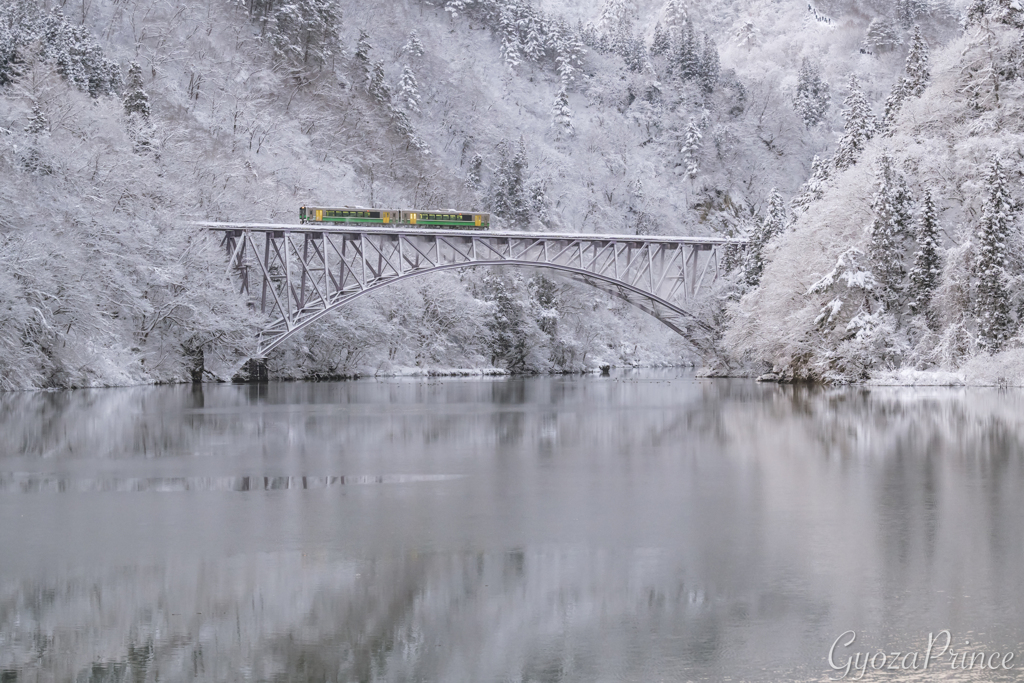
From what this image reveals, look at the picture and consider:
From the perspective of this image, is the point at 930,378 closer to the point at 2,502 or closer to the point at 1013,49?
the point at 1013,49

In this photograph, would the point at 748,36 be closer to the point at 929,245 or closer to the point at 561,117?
the point at 561,117

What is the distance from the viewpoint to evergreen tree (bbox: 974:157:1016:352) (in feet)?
137

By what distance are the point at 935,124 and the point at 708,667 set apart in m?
47.3

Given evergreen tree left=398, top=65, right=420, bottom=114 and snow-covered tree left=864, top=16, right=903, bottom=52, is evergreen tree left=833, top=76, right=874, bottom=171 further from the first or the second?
snow-covered tree left=864, top=16, right=903, bottom=52

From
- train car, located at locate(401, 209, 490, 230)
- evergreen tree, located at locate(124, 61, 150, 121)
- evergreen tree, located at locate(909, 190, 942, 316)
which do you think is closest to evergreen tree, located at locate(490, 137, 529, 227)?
train car, located at locate(401, 209, 490, 230)

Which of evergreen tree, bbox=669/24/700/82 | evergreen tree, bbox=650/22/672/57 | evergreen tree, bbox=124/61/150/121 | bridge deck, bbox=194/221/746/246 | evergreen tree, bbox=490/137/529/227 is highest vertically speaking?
evergreen tree, bbox=650/22/672/57

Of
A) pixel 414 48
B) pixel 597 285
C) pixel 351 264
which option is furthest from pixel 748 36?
pixel 351 264

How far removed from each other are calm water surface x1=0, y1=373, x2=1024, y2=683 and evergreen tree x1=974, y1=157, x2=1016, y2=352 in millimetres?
22291

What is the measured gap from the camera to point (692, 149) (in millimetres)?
130375

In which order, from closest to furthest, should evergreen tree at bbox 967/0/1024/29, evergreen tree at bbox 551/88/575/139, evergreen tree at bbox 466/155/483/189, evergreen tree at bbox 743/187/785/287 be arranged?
1. evergreen tree at bbox 967/0/1024/29
2. evergreen tree at bbox 743/187/785/287
3. evergreen tree at bbox 466/155/483/189
4. evergreen tree at bbox 551/88/575/139

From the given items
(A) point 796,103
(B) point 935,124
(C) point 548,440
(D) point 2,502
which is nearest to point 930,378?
(B) point 935,124

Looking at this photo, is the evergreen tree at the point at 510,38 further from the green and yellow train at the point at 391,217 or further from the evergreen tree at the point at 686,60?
the green and yellow train at the point at 391,217

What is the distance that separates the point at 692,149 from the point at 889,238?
86.7 m

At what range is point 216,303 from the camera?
54.9 metres
